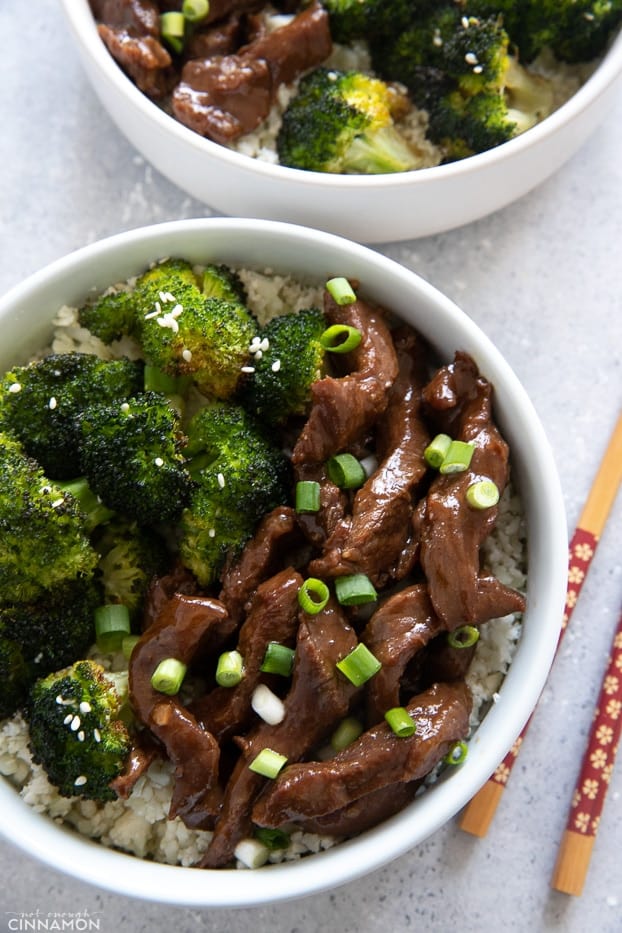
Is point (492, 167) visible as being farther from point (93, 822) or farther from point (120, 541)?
point (93, 822)

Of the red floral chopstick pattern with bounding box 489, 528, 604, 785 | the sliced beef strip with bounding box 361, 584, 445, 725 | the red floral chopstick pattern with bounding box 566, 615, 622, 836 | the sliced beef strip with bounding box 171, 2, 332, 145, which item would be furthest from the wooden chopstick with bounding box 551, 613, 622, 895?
the sliced beef strip with bounding box 171, 2, 332, 145

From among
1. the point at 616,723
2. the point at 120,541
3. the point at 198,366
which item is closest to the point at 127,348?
the point at 198,366

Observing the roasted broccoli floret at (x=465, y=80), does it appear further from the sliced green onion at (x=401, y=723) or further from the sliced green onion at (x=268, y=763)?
the sliced green onion at (x=268, y=763)

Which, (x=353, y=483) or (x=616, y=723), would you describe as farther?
(x=616, y=723)

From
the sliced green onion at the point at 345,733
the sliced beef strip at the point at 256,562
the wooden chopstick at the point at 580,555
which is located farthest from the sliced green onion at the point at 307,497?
the wooden chopstick at the point at 580,555

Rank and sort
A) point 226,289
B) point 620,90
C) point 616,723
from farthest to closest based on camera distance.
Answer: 1. point 620,90
2. point 616,723
3. point 226,289

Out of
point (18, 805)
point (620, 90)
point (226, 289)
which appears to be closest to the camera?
point (18, 805)
